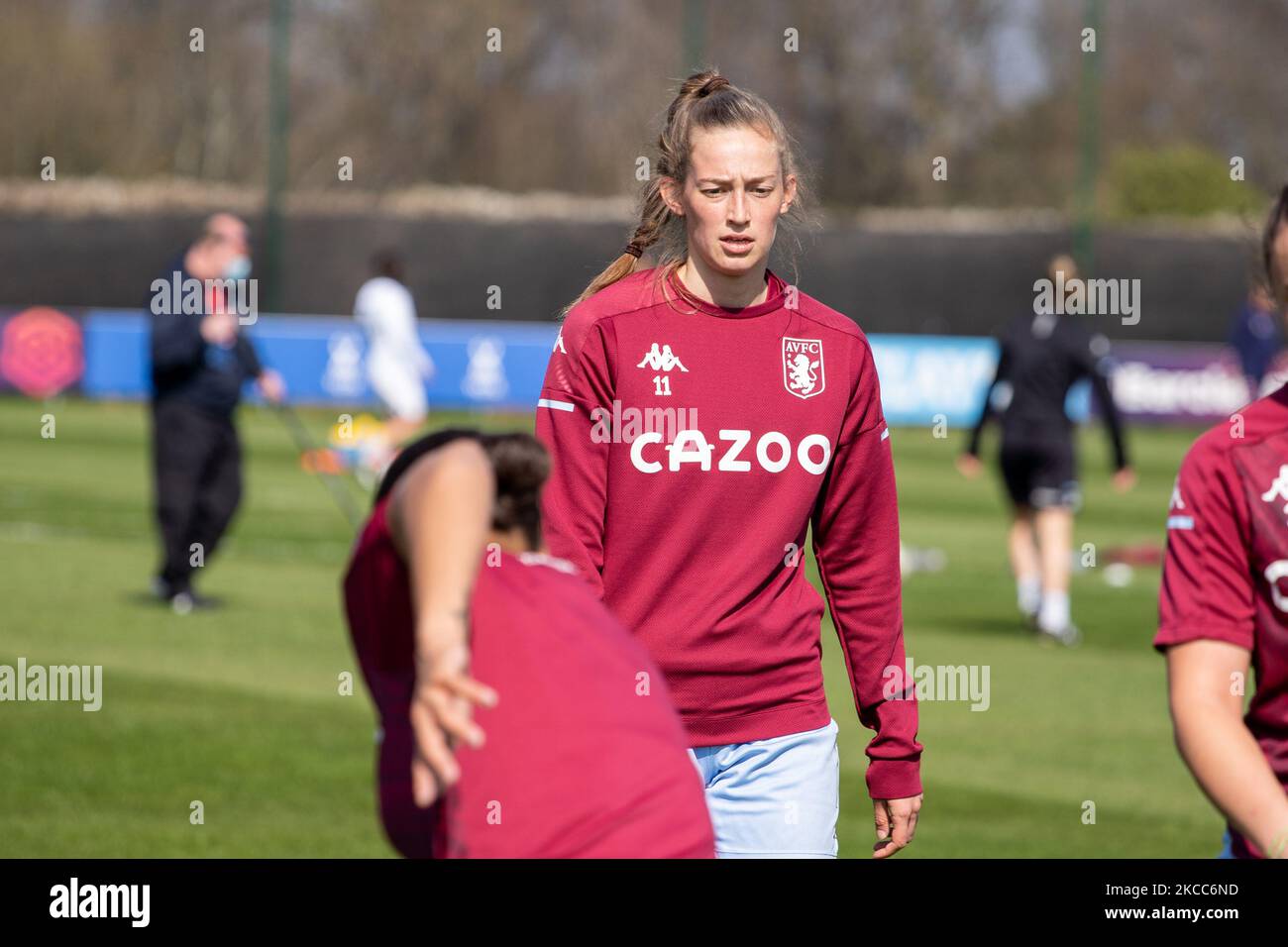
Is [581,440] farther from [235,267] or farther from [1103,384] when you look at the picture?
[1103,384]

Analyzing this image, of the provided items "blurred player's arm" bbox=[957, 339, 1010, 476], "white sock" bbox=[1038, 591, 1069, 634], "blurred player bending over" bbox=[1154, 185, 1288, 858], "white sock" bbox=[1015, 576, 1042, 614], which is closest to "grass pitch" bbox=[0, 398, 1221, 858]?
"white sock" bbox=[1038, 591, 1069, 634]

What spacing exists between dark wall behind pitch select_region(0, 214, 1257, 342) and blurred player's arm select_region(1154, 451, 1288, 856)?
1218 inches

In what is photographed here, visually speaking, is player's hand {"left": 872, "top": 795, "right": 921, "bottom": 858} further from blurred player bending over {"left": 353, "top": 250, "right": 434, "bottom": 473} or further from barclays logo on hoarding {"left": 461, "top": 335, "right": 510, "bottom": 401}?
barclays logo on hoarding {"left": 461, "top": 335, "right": 510, "bottom": 401}

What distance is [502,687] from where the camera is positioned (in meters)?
3.03

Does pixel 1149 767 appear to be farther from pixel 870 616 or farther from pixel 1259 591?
pixel 1259 591

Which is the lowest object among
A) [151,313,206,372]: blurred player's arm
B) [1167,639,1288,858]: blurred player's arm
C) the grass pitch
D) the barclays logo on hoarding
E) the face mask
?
the grass pitch

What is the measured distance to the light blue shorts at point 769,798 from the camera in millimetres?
4488

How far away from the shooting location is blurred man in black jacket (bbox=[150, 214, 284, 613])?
13312 millimetres

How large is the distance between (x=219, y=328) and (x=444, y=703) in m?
11.0

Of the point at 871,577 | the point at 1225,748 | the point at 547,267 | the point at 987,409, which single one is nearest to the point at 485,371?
the point at 547,267

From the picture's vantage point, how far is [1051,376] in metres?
13.8
